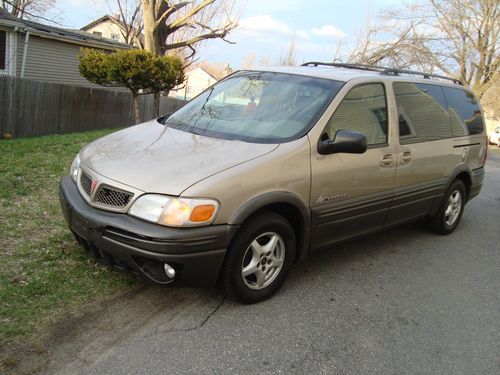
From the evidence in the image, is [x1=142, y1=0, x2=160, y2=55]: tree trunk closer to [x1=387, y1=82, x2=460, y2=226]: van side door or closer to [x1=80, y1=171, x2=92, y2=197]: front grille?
[x1=387, y1=82, x2=460, y2=226]: van side door

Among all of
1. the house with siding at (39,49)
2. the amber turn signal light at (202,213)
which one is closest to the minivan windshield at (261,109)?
the amber turn signal light at (202,213)

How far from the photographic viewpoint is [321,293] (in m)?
4.07

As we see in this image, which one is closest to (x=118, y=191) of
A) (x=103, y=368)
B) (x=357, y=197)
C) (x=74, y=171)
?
(x=74, y=171)

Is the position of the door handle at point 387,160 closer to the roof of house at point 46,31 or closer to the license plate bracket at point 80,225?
the license plate bracket at point 80,225

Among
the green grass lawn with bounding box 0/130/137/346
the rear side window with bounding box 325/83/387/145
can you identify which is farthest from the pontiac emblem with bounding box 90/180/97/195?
the rear side window with bounding box 325/83/387/145

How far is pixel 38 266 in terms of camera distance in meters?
3.88

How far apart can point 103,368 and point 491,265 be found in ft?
13.6

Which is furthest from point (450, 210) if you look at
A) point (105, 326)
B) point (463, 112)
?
point (105, 326)

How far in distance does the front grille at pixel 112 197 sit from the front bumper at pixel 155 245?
68mm

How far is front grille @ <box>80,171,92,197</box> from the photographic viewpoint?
356 centimetres

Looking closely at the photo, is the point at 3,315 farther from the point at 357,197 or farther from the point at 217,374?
the point at 357,197

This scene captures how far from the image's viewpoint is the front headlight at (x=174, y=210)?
3.13m

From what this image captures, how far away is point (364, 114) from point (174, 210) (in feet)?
6.96

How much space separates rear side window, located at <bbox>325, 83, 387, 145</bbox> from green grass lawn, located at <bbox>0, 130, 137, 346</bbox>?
2.14 meters
